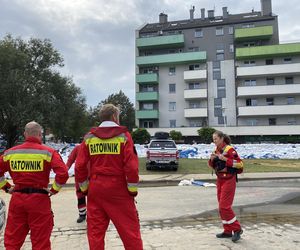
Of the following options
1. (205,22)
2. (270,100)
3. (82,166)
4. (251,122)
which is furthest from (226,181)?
(205,22)

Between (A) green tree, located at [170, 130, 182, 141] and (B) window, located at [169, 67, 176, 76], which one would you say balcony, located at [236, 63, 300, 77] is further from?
(A) green tree, located at [170, 130, 182, 141]

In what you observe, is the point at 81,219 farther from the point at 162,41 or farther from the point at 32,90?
the point at 162,41

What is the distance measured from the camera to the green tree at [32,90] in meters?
39.0

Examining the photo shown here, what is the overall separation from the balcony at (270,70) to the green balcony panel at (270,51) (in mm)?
1672

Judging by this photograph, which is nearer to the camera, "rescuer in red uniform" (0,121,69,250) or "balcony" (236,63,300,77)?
"rescuer in red uniform" (0,121,69,250)

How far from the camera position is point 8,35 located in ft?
139

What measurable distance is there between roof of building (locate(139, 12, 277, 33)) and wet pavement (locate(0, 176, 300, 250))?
50.3m

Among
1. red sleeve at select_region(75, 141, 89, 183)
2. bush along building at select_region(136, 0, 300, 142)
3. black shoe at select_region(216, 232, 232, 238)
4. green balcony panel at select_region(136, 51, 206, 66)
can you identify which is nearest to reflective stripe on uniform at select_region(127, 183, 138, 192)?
red sleeve at select_region(75, 141, 89, 183)

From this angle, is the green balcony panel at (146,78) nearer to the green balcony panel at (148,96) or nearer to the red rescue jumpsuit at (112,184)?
the green balcony panel at (148,96)

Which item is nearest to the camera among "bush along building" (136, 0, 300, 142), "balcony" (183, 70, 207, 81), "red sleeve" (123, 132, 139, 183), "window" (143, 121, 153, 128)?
"red sleeve" (123, 132, 139, 183)

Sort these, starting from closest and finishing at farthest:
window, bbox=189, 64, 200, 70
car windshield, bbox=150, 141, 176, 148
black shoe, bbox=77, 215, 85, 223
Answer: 1. black shoe, bbox=77, 215, 85, 223
2. car windshield, bbox=150, 141, 176, 148
3. window, bbox=189, 64, 200, 70

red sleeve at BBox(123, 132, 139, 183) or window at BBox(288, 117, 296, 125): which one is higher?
window at BBox(288, 117, 296, 125)

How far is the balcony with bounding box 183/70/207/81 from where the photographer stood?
188ft

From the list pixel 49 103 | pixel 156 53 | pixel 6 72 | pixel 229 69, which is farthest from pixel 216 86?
pixel 6 72
